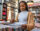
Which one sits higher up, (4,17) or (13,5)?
(13,5)

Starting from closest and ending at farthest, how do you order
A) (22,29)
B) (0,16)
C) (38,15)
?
(22,29) → (38,15) → (0,16)

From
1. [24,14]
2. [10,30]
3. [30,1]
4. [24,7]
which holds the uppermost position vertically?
[30,1]

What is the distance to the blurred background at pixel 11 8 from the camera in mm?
2969

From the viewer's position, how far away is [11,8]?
3203 mm

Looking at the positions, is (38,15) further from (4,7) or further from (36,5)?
(4,7)

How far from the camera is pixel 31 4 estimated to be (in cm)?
303

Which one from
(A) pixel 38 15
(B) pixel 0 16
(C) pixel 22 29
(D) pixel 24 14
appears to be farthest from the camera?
(B) pixel 0 16

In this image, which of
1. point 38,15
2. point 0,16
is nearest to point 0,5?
point 0,16

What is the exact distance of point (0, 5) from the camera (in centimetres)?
318

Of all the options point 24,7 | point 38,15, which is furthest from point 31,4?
point 24,7

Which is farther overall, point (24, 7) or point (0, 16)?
point (0, 16)

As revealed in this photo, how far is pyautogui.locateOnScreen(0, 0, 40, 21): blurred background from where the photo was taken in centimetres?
297

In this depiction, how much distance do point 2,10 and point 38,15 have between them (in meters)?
1.08

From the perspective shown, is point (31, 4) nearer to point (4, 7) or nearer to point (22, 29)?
point (4, 7)
